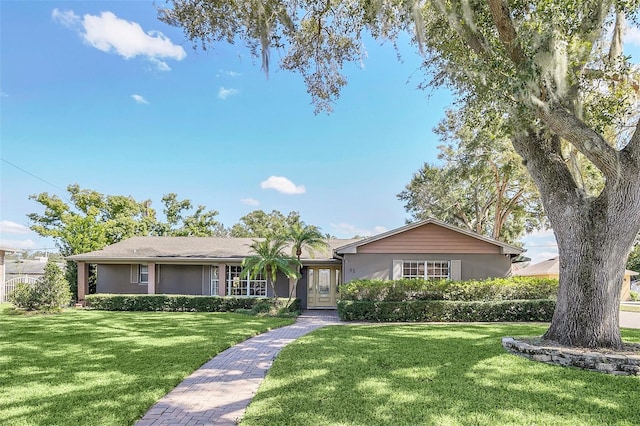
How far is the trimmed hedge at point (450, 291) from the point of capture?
1403 centimetres

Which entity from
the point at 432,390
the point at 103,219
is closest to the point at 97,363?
the point at 432,390

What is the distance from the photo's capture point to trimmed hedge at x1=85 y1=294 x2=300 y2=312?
16500 mm

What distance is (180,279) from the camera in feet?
61.4

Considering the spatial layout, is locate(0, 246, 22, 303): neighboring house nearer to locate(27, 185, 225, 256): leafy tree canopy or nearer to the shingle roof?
locate(27, 185, 225, 256): leafy tree canopy

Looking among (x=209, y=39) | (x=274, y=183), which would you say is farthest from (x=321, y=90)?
(x=274, y=183)

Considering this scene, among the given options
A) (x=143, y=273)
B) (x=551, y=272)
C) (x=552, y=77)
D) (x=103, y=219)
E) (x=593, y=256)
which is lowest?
(x=551, y=272)

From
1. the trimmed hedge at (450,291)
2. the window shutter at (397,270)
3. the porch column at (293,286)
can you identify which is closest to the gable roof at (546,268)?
the trimmed hedge at (450,291)

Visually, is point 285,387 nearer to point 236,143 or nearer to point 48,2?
point 48,2

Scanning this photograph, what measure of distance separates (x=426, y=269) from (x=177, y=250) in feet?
38.6

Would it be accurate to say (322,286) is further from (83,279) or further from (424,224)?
(83,279)

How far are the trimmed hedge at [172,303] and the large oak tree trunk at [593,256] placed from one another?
11076mm

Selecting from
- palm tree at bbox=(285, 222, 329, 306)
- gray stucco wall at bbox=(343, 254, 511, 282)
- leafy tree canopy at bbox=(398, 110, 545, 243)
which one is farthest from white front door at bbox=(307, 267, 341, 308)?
leafy tree canopy at bbox=(398, 110, 545, 243)

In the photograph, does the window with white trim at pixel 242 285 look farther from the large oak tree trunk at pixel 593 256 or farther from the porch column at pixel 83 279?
the large oak tree trunk at pixel 593 256

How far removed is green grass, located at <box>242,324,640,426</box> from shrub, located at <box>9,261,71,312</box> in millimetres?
11560
